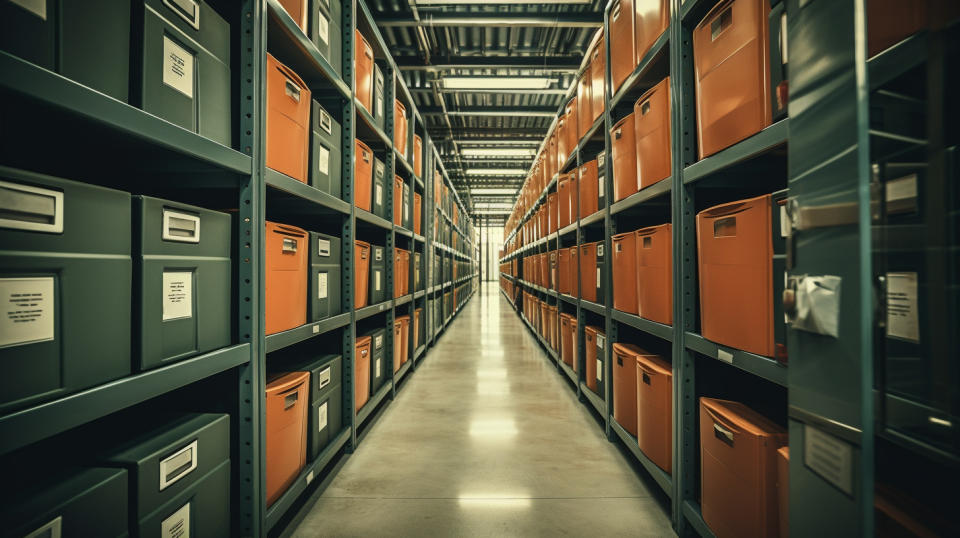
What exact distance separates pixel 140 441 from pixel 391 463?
3.83 ft

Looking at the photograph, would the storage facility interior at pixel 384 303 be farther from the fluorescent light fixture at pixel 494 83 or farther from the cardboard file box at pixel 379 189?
the fluorescent light fixture at pixel 494 83

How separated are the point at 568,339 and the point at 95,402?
9.67 feet

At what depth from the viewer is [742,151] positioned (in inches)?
40.5

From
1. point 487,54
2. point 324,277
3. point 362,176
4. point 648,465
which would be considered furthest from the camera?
point 487,54

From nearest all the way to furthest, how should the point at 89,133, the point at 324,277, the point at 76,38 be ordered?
the point at 76,38, the point at 89,133, the point at 324,277

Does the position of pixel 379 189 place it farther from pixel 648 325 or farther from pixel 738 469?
pixel 738 469

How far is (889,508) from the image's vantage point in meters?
0.66

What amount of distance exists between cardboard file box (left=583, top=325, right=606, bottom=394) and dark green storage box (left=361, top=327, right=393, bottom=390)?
1.38 m

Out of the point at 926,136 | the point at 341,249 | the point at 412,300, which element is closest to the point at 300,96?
the point at 341,249

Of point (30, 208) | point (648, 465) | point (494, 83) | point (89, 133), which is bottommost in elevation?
point (648, 465)

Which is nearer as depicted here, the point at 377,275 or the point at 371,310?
the point at 371,310

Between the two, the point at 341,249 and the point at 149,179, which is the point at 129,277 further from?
the point at 341,249

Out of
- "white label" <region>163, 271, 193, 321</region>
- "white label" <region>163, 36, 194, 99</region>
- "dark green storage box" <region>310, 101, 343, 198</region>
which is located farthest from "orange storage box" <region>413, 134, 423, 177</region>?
"white label" <region>163, 271, 193, 321</region>

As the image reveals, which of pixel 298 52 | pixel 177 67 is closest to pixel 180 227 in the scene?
pixel 177 67
